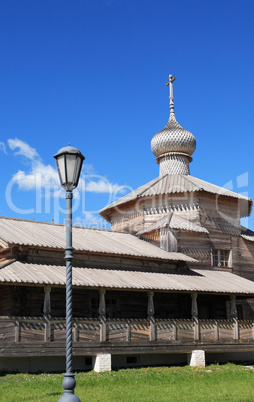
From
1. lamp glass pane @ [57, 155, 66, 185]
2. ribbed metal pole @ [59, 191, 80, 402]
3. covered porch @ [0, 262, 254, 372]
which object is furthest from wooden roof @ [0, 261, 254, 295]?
lamp glass pane @ [57, 155, 66, 185]

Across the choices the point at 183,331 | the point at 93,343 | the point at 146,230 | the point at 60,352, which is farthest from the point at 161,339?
the point at 146,230

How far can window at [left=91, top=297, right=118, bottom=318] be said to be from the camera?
19.8 meters

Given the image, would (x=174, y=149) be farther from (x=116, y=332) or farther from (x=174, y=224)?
(x=116, y=332)

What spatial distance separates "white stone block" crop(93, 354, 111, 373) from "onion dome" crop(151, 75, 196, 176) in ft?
48.4

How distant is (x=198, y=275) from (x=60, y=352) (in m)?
8.98

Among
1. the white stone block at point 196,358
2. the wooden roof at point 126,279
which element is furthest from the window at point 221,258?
the white stone block at point 196,358

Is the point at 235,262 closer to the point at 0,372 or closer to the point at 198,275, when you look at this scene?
the point at 198,275

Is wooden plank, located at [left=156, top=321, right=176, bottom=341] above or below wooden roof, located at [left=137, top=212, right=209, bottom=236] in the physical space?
below

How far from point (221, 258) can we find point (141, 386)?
13.6 metres

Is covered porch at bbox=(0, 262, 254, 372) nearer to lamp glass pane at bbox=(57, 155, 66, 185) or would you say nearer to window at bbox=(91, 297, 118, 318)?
window at bbox=(91, 297, 118, 318)

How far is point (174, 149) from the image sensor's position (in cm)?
2988

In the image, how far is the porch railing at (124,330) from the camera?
15.5 m

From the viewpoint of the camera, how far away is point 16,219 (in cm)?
2186

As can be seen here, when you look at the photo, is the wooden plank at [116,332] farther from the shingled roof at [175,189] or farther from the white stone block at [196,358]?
the shingled roof at [175,189]
